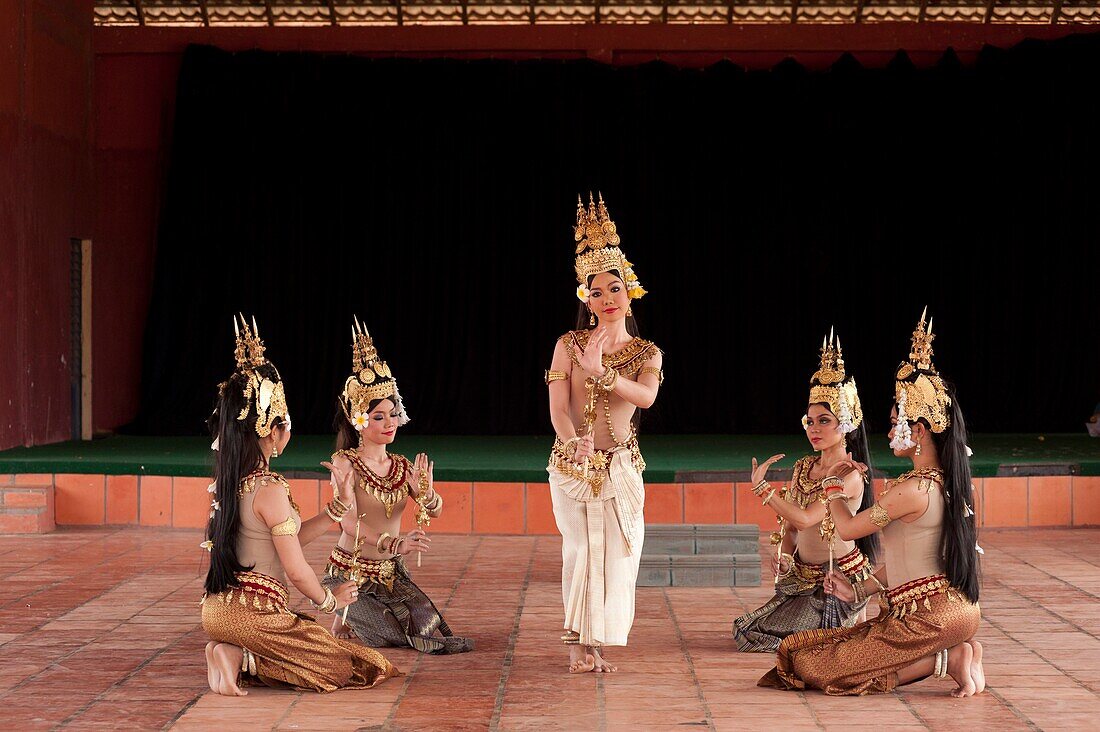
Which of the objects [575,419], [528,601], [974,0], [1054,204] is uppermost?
[974,0]

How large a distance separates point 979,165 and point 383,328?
475 cm

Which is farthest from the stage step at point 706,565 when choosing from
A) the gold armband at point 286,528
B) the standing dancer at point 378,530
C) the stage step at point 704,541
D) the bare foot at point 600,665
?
the gold armband at point 286,528

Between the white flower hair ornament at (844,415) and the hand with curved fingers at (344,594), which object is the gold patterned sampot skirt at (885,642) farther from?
the hand with curved fingers at (344,594)

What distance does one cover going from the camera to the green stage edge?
292 inches

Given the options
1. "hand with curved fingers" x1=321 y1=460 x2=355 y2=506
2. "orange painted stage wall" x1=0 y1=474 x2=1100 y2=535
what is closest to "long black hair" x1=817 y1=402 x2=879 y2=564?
"hand with curved fingers" x1=321 y1=460 x2=355 y2=506

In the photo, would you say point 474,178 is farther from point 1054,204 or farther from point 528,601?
point 528,601

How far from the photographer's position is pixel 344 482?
4.29 meters

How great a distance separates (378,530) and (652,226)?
6199 mm

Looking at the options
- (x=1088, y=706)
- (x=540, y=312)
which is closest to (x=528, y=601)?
(x=1088, y=706)

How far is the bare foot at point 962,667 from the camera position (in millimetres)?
3930

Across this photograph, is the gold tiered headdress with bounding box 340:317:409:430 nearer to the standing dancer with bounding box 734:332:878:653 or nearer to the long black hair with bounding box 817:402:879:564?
the standing dancer with bounding box 734:332:878:653

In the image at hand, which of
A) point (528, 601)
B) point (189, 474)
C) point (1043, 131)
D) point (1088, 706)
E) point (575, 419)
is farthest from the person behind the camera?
point (1043, 131)

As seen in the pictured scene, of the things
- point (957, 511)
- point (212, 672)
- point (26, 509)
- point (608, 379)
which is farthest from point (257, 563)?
point (26, 509)

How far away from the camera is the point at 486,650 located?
4617 mm
